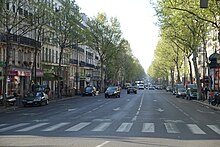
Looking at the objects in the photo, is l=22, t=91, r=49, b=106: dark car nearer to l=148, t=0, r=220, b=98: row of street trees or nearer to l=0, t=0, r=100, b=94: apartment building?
l=0, t=0, r=100, b=94: apartment building

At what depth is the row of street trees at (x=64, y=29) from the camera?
38094 millimetres

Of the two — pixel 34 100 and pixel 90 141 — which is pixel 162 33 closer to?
pixel 34 100

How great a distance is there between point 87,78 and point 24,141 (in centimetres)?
9033

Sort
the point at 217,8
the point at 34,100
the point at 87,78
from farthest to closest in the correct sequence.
Result: the point at 87,78, the point at 34,100, the point at 217,8

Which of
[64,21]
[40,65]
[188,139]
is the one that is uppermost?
[64,21]

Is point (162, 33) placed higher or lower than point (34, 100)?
higher

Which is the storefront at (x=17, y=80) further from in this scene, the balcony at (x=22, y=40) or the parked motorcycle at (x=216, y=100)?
the parked motorcycle at (x=216, y=100)

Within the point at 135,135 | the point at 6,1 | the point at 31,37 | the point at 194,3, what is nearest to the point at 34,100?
the point at 6,1

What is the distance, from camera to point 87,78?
10456cm

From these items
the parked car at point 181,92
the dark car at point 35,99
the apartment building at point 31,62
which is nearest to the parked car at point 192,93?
the parked car at point 181,92

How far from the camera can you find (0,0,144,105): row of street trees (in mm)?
38094

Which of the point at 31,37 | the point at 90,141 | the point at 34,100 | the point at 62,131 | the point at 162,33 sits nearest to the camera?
the point at 90,141

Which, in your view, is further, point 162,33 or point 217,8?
point 162,33

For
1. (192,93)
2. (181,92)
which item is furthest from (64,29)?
(181,92)
